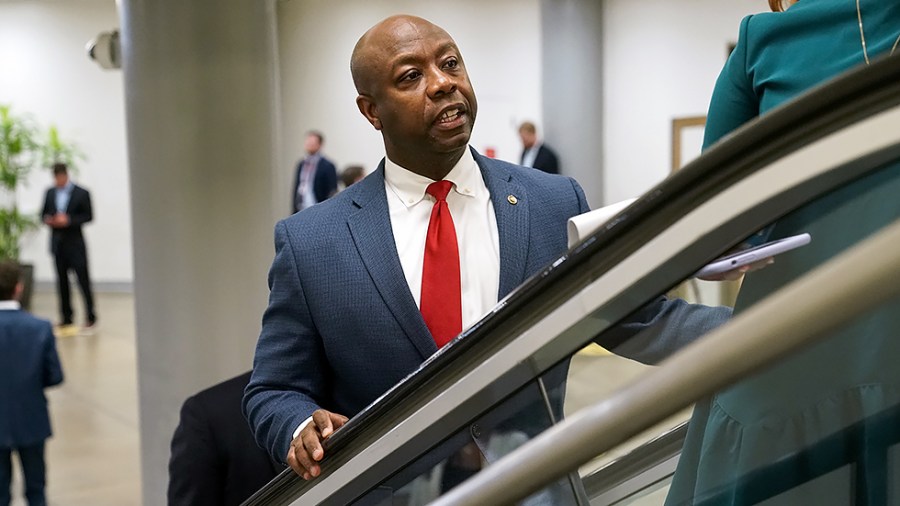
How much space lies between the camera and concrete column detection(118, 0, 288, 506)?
4469mm

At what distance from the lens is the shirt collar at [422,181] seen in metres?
2.11

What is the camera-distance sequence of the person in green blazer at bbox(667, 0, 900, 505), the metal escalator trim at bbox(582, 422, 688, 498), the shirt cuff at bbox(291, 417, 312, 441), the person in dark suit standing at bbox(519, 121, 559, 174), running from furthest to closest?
the person in dark suit standing at bbox(519, 121, 559, 174) < the shirt cuff at bbox(291, 417, 312, 441) < the metal escalator trim at bbox(582, 422, 688, 498) < the person in green blazer at bbox(667, 0, 900, 505)

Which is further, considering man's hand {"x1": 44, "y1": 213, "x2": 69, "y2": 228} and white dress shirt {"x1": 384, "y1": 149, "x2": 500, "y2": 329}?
man's hand {"x1": 44, "y1": 213, "x2": 69, "y2": 228}

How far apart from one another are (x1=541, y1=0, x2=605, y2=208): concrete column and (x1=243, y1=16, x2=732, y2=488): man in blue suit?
1097 cm

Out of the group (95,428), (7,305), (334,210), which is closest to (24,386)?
(7,305)

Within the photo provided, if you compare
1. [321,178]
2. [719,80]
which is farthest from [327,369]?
[321,178]

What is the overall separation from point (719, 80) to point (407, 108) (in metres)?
0.70

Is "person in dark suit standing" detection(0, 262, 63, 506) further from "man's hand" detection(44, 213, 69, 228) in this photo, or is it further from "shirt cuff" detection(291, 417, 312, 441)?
"man's hand" detection(44, 213, 69, 228)

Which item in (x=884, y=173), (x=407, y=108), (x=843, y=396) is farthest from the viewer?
(x=407, y=108)

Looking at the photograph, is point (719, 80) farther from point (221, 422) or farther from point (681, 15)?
point (681, 15)

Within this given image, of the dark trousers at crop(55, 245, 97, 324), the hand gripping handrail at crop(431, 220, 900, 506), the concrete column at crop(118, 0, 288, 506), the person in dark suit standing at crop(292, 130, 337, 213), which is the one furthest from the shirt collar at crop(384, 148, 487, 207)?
the dark trousers at crop(55, 245, 97, 324)

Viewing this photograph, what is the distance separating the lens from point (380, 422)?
142 centimetres

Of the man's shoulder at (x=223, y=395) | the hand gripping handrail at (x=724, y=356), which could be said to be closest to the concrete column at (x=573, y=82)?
the man's shoulder at (x=223, y=395)

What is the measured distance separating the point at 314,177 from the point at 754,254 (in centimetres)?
1122
